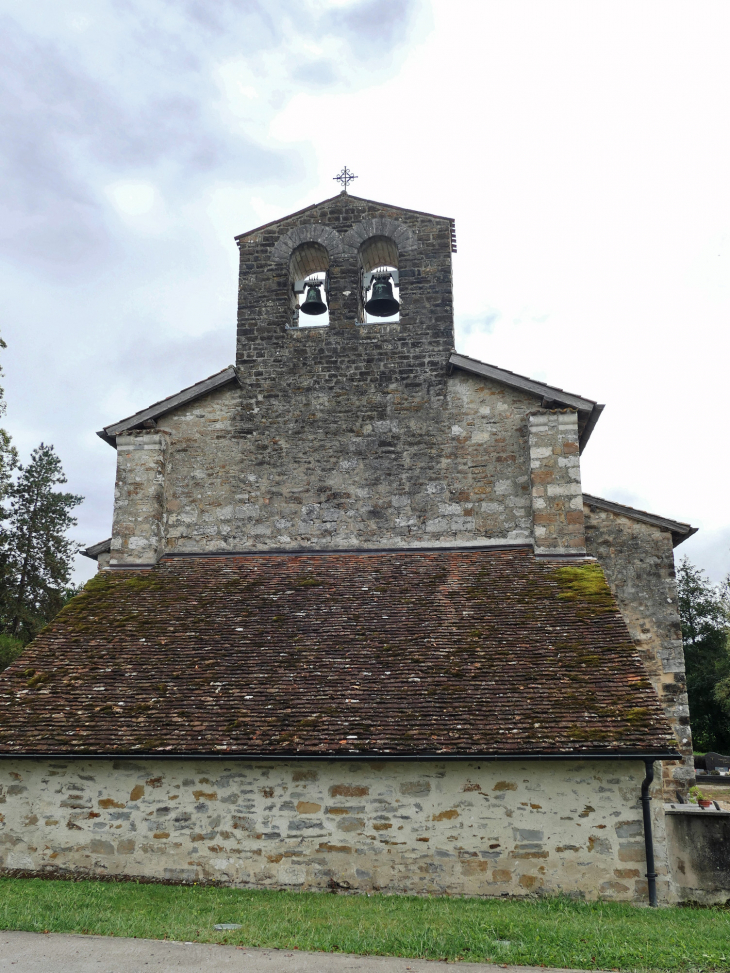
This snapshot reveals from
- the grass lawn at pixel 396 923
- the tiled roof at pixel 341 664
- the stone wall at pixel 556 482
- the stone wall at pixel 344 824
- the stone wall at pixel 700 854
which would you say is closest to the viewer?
the grass lawn at pixel 396 923

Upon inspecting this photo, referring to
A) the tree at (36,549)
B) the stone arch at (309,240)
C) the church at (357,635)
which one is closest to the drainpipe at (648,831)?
the church at (357,635)

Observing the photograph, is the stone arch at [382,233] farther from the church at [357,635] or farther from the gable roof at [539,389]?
the gable roof at [539,389]

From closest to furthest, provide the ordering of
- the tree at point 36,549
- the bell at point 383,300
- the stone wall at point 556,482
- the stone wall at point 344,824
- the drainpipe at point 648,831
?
the drainpipe at point 648,831, the stone wall at point 344,824, the stone wall at point 556,482, the bell at point 383,300, the tree at point 36,549

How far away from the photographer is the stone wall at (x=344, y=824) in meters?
8.22

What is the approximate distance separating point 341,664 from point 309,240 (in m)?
7.90

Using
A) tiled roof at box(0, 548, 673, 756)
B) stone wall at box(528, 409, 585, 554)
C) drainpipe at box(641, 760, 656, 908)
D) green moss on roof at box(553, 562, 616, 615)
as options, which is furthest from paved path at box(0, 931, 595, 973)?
stone wall at box(528, 409, 585, 554)

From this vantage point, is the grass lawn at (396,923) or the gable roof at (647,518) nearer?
the grass lawn at (396,923)

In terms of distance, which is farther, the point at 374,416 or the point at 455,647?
the point at 374,416

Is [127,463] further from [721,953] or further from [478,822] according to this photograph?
[721,953]

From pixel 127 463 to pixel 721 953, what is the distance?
10684mm

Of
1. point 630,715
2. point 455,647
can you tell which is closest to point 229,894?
point 455,647

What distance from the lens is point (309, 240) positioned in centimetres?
1377

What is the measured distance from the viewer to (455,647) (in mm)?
9883

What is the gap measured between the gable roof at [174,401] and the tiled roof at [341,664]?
8.66 ft
